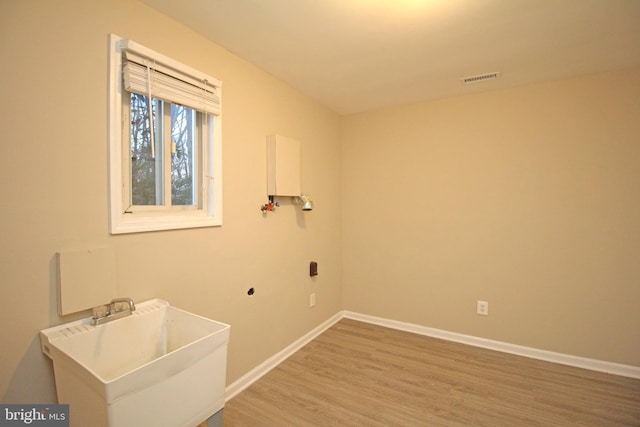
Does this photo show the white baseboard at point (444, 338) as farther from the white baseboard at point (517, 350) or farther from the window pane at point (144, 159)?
the window pane at point (144, 159)

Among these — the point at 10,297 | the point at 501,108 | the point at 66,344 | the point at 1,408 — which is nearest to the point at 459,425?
A: the point at 66,344

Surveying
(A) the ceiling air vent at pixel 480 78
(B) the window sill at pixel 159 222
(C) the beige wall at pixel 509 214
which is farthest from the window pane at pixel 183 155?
(A) the ceiling air vent at pixel 480 78

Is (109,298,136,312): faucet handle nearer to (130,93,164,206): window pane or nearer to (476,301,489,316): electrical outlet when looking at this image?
(130,93,164,206): window pane

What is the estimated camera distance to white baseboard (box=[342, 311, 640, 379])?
246 cm

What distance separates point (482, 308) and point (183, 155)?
287 cm

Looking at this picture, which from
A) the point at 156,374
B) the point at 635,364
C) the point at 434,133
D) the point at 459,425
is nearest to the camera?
the point at 156,374

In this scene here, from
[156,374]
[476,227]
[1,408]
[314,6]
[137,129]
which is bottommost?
[1,408]

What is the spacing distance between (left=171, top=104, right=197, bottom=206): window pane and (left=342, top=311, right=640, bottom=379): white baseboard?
244cm

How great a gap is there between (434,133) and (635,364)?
8.04 ft

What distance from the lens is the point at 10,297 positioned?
1.23m

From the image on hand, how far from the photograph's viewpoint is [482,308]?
294cm

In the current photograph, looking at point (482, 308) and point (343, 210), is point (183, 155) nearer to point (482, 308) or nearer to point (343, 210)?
point (343, 210)

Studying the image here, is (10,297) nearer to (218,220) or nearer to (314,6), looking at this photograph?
(218,220)

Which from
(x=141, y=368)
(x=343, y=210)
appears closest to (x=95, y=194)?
(x=141, y=368)
